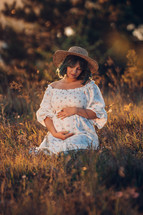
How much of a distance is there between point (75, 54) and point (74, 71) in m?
0.23

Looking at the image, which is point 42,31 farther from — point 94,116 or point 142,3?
point 94,116

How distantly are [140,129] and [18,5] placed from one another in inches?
590

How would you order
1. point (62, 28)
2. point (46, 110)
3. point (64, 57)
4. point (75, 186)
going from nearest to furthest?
point (75, 186), point (46, 110), point (64, 57), point (62, 28)

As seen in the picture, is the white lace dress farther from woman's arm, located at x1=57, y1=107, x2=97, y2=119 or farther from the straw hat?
the straw hat

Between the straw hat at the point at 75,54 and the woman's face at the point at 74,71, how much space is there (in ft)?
0.46

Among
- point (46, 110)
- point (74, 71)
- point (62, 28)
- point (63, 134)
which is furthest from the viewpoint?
point (62, 28)

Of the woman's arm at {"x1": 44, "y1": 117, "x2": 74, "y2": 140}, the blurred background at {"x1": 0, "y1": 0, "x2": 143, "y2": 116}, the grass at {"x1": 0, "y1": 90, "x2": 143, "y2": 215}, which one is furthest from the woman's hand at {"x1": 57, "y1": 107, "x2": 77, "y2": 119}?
the blurred background at {"x1": 0, "y1": 0, "x2": 143, "y2": 116}

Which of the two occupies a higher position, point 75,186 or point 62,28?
point 62,28

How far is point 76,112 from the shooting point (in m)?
3.12

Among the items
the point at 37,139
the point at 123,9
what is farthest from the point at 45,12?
the point at 37,139

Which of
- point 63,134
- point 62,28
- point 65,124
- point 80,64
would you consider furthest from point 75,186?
point 62,28

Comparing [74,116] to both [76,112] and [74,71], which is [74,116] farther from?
[74,71]

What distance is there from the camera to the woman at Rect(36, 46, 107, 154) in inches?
122

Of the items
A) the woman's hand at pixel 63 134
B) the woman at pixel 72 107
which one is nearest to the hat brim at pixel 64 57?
the woman at pixel 72 107
